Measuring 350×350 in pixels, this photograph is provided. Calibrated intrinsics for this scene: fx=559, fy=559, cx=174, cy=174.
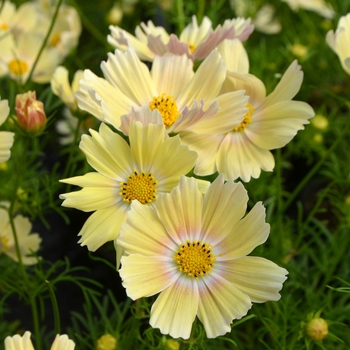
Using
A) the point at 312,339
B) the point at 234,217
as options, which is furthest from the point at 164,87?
the point at 312,339

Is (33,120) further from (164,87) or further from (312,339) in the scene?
(312,339)

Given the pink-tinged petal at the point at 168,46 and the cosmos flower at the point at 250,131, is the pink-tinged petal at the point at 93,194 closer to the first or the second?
the cosmos flower at the point at 250,131

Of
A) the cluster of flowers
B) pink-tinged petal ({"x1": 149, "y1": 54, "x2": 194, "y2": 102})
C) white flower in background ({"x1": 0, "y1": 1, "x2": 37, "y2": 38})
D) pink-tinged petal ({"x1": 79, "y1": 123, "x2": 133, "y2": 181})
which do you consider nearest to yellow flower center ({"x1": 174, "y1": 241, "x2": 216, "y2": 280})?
pink-tinged petal ({"x1": 79, "y1": 123, "x2": 133, "y2": 181})

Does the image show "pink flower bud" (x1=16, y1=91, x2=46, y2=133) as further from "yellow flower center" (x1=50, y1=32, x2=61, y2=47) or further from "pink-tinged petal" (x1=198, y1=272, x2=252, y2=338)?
"yellow flower center" (x1=50, y1=32, x2=61, y2=47)

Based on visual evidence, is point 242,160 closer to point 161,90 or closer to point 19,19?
point 161,90

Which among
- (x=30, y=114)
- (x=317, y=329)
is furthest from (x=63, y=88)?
(x=317, y=329)
